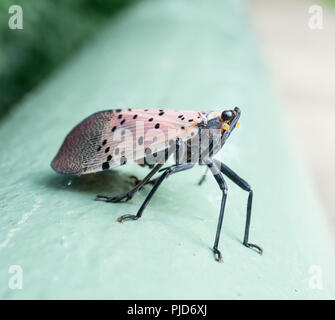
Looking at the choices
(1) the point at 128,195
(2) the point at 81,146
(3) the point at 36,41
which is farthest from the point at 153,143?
(3) the point at 36,41

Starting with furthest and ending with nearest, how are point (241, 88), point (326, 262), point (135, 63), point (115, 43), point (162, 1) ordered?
point (162, 1)
point (115, 43)
point (135, 63)
point (241, 88)
point (326, 262)

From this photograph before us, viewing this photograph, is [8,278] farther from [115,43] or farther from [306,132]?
[306,132]

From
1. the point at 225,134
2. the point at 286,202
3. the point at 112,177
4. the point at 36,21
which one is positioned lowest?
the point at 286,202

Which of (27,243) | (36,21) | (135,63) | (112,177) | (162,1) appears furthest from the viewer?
(162,1)

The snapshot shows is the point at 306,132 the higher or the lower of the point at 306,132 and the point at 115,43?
A: the lower

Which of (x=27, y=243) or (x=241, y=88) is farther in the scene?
(x=241, y=88)

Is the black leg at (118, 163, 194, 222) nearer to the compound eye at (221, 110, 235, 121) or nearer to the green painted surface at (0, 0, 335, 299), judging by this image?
the green painted surface at (0, 0, 335, 299)

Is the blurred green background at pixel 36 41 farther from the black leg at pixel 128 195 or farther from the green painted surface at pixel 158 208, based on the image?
the black leg at pixel 128 195

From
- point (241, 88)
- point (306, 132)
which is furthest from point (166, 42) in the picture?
point (306, 132)
